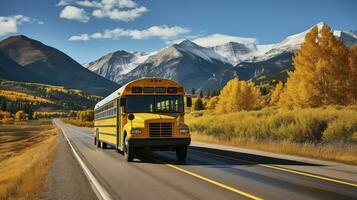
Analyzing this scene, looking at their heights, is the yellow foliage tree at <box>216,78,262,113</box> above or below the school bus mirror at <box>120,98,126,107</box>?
above

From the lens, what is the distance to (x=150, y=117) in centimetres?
1769

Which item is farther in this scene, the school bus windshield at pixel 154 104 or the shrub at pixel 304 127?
the shrub at pixel 304 127

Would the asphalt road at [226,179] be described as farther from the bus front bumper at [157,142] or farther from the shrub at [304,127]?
the shrub at [304,127]

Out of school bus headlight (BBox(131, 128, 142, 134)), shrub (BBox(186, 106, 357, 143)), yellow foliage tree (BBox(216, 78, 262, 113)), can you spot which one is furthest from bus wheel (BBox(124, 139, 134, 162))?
yellow foliage tree (BBox(216, 78, 262, 113))

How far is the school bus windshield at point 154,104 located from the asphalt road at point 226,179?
2261mm

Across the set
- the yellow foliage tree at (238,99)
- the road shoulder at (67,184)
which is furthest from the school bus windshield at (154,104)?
the yellow foliage tree at (238,99)

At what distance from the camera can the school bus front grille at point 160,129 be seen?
57.1 ft

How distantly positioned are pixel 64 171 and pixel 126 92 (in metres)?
4.62

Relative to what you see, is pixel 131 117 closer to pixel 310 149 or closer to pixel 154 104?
pixel 154 104

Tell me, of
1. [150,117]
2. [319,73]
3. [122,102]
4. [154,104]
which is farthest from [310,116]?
[319,73]

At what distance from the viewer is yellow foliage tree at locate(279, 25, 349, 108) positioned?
41875mm

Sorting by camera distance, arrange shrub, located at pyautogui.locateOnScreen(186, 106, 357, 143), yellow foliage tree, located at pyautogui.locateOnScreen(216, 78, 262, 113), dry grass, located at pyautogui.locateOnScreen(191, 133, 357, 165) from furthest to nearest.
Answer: yellow foliage tree, located at pyautogui.locateOnScreen(216, 78, 262, 113), shrub, located at pyautogui.locateOnScreen(186, 106, 357, 143), dry grass, located at pyautogui.locateOnScreen(191, 133, 357, 165)

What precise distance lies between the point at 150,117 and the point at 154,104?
1230 millimetres

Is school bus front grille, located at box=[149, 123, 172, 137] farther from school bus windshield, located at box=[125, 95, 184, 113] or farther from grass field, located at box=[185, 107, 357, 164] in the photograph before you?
grass field, located at box=[185, 107, 357, 164]
